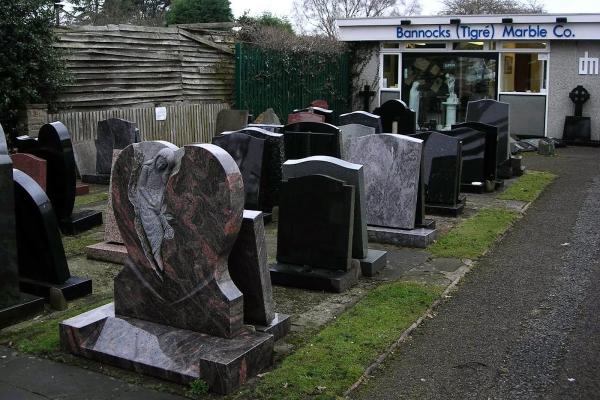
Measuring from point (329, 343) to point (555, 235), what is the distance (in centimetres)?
561

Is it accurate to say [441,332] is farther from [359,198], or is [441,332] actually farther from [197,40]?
[197,40]

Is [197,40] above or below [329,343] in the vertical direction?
above

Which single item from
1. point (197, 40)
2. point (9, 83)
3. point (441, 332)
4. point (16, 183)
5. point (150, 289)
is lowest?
point (441, 332)

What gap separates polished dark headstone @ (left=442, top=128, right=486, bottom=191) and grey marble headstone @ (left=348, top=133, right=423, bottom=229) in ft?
10.9

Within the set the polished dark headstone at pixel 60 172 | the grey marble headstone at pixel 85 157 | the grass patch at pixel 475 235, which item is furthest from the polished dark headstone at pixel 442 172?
the grey marble headstone at pixel 85 157

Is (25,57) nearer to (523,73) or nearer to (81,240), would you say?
(81,240)

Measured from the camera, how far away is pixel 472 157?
1346cm

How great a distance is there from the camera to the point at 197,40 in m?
19.7

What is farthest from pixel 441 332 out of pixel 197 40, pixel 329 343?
pixel 197 40

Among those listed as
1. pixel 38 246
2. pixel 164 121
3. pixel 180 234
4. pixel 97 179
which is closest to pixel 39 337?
pixel 38 246

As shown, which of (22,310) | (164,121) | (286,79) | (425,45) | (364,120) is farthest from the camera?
(425,45)

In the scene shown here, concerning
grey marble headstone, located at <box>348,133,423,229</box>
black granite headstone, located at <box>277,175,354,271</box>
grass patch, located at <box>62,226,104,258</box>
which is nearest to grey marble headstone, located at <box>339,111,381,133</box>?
grey marble headstone, located at <box>348,133,423,229</box>

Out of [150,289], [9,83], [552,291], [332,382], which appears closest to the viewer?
[332,382]

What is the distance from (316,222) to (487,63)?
1767cm
